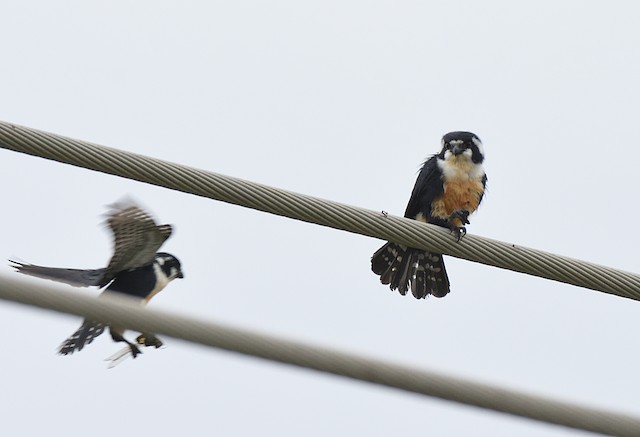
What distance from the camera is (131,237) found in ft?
18.6

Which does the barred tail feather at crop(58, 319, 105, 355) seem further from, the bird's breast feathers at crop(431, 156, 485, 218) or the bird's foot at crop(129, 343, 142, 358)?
the bird's breast feathers at crop(431, 156, 485, 218)

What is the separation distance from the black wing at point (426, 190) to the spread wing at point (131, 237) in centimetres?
156

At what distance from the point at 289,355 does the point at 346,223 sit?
1.32 m

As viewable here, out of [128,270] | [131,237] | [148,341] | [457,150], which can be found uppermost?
[457,150]

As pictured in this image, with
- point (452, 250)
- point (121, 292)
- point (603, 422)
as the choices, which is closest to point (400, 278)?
point (121, 292)

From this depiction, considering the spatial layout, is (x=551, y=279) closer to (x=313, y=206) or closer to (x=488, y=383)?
(x=313, y=206)

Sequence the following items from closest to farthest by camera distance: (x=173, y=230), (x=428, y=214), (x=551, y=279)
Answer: (x=551, y=279)
(x=173, y=230)
(x=428, y=214)

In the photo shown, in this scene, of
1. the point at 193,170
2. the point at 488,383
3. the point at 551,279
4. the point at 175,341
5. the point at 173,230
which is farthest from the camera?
the point at 173,230

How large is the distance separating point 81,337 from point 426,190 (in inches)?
79.2

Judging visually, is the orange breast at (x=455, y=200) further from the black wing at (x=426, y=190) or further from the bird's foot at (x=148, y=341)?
the bird's foot at (x=148, y=341)

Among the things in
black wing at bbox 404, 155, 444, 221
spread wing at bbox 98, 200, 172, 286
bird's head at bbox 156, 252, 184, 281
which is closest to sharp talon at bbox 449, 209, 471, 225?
black wing at bbox 404, 155, 444, 221

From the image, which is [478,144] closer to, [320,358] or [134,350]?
[134,350]

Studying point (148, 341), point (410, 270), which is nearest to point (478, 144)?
point (410, 270)

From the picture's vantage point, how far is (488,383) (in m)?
3.04
